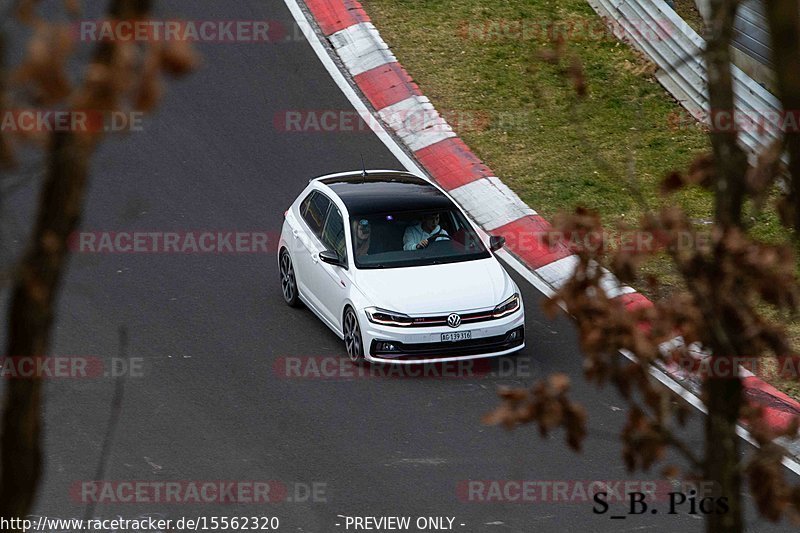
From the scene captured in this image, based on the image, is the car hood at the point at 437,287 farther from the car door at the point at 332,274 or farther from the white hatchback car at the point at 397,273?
the car door at the point at 332,274

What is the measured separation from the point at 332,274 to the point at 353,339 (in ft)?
2.69

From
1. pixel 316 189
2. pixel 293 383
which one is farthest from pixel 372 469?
pixel 316 189

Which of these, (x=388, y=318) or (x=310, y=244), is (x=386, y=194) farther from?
(x=388, y=318)

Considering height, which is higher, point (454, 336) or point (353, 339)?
point (454, 336)

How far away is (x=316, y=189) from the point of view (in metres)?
13.3

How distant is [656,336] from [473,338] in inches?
305

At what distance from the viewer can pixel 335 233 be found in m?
12.6

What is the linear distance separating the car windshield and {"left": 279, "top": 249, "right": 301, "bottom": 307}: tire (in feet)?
3.57

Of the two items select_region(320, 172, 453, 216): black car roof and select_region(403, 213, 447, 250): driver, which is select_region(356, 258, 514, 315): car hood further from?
select_region(320, 172, 453, 216): black car roof

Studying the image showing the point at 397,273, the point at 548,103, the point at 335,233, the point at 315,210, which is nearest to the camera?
the point at 397,273

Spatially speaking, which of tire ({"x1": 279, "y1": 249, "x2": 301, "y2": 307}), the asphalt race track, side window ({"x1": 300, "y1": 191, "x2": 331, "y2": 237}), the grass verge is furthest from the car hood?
the grass verge

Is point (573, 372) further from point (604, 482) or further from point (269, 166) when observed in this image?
point (269, 166)

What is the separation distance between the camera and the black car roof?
1254cm

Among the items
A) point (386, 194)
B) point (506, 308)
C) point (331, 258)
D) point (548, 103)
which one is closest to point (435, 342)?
point (506, 308)
